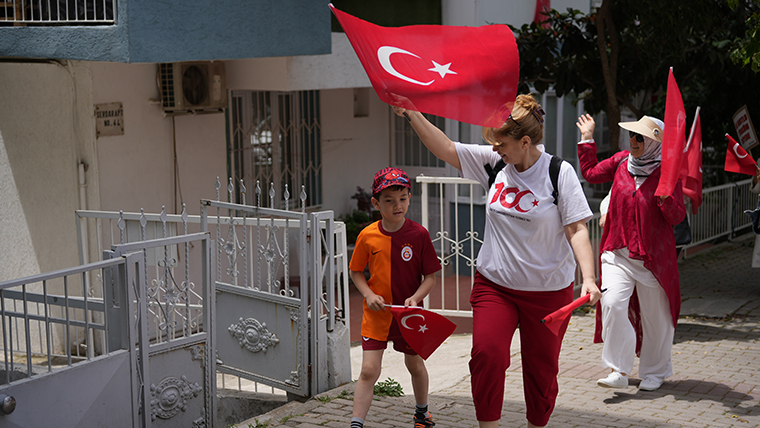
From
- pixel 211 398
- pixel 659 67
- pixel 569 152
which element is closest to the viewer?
pixel 211 398

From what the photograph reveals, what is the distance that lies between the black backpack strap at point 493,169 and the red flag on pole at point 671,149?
182 centimetres

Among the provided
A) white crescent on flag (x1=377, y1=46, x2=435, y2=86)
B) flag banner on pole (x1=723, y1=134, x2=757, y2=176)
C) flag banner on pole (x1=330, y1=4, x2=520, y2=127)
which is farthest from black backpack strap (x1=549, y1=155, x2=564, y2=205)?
flag banner on pole (x1=723, y1=134, x2=757, y2=176)

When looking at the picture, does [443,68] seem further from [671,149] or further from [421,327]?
[671,149]

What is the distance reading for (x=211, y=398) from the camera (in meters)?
5.73

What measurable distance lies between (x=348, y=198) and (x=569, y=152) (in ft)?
16.5

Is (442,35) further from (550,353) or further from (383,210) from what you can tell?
(550,353)

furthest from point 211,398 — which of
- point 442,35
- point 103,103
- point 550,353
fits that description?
point 103,103

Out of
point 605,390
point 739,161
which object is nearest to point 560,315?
point 605,390

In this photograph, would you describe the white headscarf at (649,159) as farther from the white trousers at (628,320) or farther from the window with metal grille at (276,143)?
the window with metal grille at (276,143)

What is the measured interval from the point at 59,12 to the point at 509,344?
6028 mm

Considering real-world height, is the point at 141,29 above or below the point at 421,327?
above

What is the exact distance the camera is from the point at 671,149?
5715 millimetres

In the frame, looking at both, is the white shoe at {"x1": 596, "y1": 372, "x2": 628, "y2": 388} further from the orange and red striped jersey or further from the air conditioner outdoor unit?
the air conditioner outdoor unit

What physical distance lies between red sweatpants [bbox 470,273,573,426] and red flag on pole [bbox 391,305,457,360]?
386 mm
